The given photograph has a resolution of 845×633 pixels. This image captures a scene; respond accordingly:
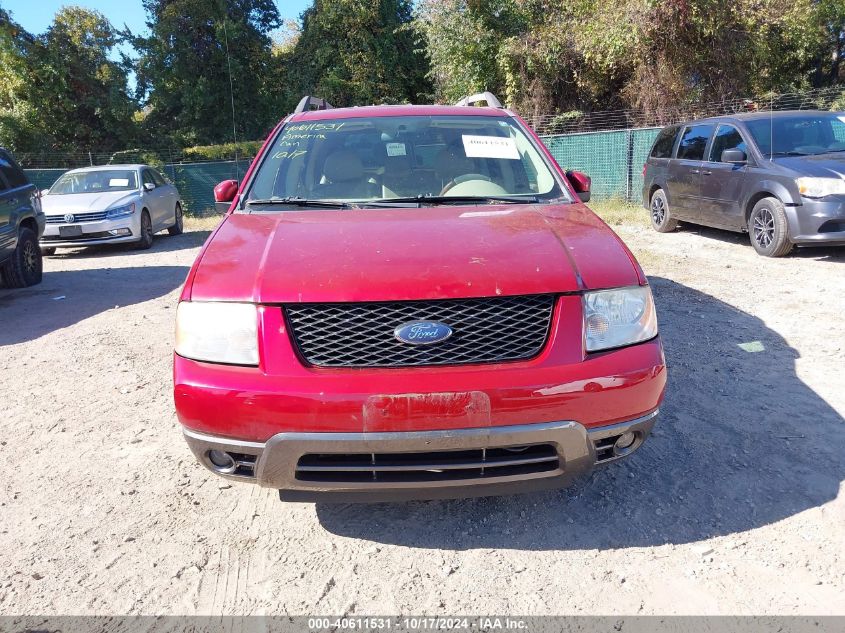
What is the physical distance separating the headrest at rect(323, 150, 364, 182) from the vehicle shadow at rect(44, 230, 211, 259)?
8.56 m

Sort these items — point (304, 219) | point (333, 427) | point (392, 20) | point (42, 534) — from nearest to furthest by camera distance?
point (333, 427), point (42, 534), point (304, 219), point (392, 20)

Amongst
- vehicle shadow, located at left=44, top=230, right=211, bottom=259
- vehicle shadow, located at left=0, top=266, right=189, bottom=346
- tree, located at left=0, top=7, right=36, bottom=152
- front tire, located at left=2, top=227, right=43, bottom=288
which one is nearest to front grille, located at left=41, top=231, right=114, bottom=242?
vehicle shadow, located at left=44, top=230, right=211, bottom=259

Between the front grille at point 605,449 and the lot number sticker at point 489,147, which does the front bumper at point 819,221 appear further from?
the front grille at point 605,449

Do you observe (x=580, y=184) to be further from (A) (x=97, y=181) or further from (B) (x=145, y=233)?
(A) (x=97, y=181)

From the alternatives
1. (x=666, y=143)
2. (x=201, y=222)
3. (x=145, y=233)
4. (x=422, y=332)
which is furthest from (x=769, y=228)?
(x=201, y=222)

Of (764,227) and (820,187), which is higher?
(820,187)

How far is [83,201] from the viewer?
11.0 metres

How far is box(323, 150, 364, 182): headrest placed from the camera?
3416 mm

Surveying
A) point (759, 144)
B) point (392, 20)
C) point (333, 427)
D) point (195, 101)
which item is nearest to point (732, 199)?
point (759, 144)

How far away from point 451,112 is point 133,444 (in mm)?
2660

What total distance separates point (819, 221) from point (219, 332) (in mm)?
7002

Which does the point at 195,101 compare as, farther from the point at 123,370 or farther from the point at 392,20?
the point at 123,370

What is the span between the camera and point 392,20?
1099 inches

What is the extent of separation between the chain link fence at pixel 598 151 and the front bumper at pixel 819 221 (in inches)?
251
